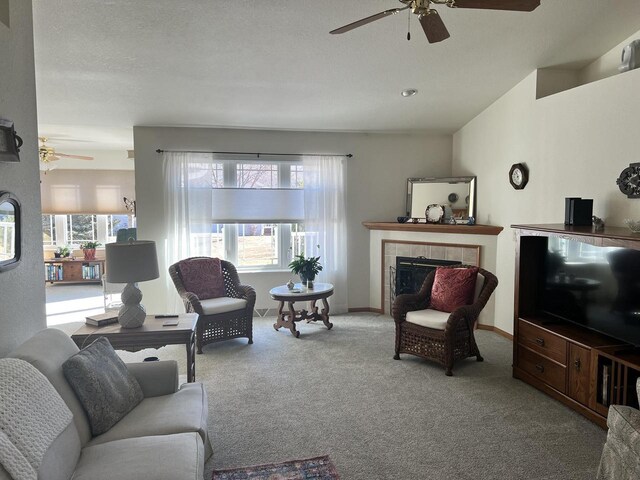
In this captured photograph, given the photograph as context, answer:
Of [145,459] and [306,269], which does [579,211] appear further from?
[145,459]

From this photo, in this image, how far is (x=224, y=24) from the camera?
11.0ft

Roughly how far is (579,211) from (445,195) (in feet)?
7.67

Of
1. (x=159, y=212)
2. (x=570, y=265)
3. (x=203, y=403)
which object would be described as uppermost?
(x=159, y=212)

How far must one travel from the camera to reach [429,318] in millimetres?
3963

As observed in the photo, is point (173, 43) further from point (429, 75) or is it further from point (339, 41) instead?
point (429, 75)

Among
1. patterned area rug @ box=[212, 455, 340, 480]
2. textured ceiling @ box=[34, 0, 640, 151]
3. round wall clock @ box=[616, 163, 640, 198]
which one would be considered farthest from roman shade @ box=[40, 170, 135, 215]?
round wall clock @ box=[616, 163, 640, 198]

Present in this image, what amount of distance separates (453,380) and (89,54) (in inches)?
163

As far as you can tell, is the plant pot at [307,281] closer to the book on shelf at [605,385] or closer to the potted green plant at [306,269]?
the potted green plant at [306,269]

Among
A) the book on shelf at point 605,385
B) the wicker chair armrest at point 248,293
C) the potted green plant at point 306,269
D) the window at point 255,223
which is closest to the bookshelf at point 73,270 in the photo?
the window at point 255,223

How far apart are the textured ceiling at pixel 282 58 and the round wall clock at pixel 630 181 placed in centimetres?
132

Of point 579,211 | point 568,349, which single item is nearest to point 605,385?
point 568,349

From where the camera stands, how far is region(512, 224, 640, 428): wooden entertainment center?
2711mm

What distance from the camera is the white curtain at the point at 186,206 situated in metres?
5.38

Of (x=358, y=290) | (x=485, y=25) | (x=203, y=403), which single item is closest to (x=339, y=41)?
(x=485, y=25)
